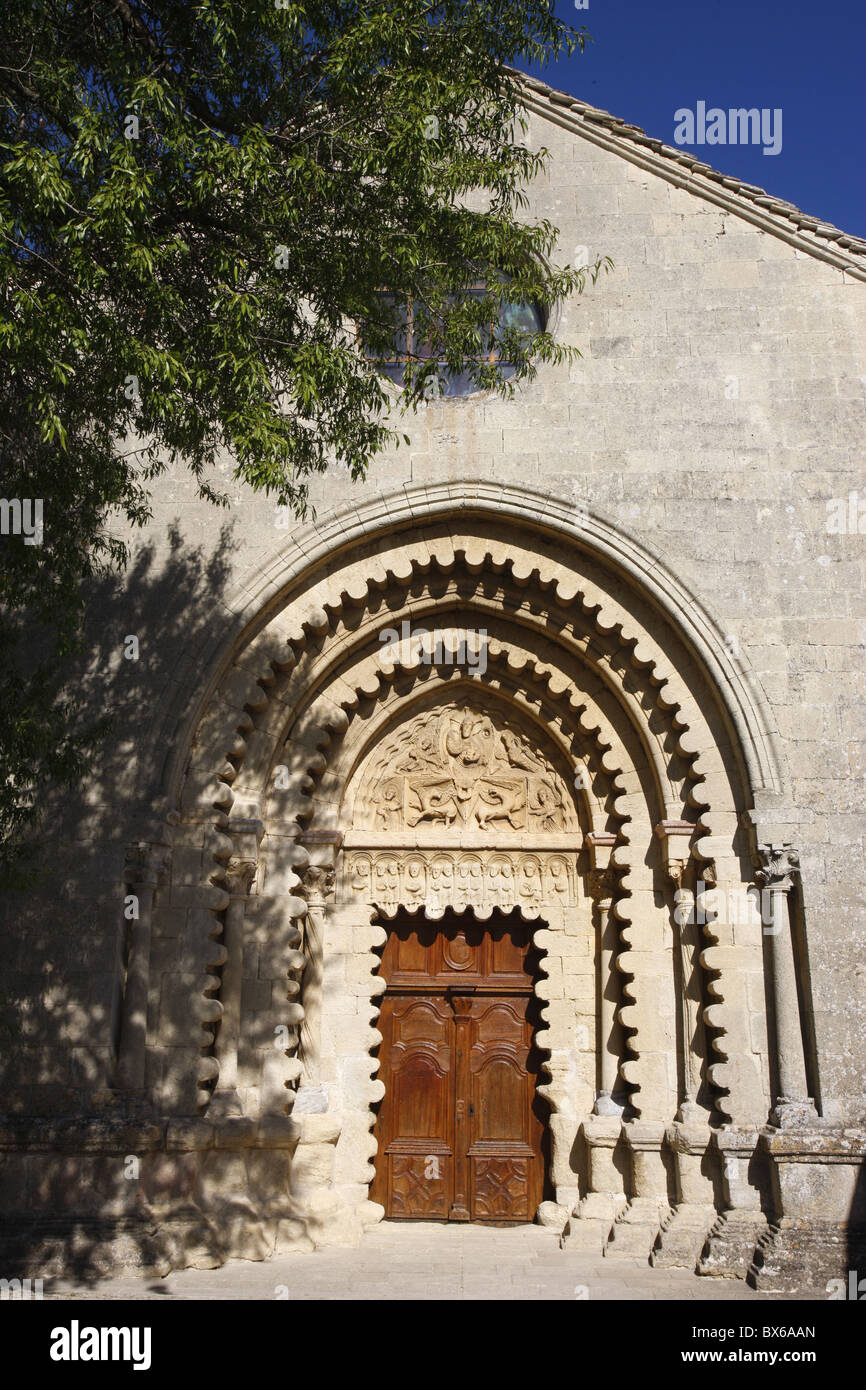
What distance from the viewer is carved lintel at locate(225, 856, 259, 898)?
8.66m

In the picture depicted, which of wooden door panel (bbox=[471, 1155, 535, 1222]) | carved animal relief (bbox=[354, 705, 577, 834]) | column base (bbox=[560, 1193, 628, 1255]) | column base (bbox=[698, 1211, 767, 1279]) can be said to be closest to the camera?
column base (bbox=[698, 1211, 767, 1279])

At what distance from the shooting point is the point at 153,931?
8.30m

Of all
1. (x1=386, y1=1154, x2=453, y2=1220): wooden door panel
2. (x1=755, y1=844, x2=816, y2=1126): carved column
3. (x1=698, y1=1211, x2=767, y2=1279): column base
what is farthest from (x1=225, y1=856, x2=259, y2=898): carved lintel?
(x1=698, y1=1211, x2=767, y2=1279): column base

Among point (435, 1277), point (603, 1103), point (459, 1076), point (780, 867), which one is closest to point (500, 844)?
point (459, 1076)

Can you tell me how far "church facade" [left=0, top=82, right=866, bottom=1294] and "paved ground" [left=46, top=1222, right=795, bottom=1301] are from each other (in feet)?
0.78

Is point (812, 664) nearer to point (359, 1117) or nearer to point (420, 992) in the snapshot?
point (420, 992)

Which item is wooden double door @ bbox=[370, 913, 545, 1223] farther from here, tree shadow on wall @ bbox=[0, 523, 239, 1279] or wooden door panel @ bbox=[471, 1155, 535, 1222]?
tree shadow on wall @ bbox=[0, 523, 239, 1279]

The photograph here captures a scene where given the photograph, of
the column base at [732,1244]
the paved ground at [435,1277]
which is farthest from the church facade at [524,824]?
the paved ground at [435,1277]

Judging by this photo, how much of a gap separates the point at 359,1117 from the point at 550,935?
206cm

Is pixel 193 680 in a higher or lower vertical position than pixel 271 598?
lower

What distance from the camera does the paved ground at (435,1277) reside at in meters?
6.92

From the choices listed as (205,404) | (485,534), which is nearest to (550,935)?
(485,534)

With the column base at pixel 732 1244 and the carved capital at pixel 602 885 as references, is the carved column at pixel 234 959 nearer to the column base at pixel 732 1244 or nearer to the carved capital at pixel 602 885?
the carved capital at pixel 602 885
